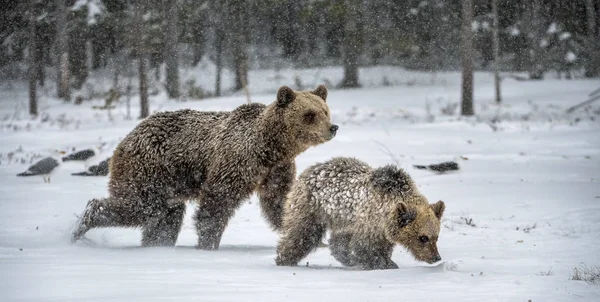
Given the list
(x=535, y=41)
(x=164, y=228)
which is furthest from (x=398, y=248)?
(x=535, y=41)

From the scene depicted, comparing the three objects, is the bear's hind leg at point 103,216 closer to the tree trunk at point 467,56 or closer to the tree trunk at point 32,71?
the tree trunk at point 467,56

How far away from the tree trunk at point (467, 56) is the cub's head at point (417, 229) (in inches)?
808

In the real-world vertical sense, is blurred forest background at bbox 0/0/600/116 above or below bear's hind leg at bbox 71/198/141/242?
above

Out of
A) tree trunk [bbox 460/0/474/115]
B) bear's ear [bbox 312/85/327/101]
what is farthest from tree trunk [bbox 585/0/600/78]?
bear's ear [bbox 312/85/327/101]

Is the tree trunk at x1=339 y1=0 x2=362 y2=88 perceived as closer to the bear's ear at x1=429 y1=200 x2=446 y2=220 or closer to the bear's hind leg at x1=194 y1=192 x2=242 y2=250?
the bear's hind leg at x1=194 y1=192 x2=242 y2=250

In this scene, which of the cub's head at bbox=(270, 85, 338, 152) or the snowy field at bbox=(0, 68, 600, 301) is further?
the cub's head at bbox=(270, 85, 338, 152)

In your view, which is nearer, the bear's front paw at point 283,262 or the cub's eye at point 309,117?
the bear's front paw at point 283,262

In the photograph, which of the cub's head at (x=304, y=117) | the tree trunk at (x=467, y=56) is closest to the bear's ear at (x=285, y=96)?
the cub's head at (x=304, y=117)

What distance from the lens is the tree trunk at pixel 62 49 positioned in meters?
37.4

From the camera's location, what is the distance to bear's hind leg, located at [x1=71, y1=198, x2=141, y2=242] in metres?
7.92

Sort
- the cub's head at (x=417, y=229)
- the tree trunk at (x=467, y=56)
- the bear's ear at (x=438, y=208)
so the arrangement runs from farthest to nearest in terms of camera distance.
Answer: the tree trunk at (x=467, y=56) → the bear's ear at (x=438, y=208) → the cub's head at (x=417, y=229)

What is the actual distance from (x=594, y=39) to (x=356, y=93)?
37.3 feet

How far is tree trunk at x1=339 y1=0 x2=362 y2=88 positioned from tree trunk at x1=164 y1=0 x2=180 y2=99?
8.46 meters

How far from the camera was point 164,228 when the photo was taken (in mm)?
8164
